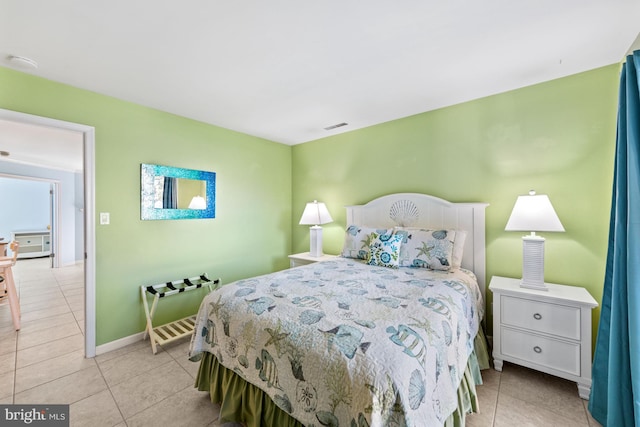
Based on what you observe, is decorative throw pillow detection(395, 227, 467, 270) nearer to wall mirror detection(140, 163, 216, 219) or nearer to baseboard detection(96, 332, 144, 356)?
wall mirror detection(140, 163, 216, 219)

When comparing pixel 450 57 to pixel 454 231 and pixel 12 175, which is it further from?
pixel 12 175

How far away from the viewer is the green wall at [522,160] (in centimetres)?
203

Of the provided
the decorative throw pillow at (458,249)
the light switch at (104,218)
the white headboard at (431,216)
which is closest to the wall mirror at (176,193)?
the light switch at (104,218)

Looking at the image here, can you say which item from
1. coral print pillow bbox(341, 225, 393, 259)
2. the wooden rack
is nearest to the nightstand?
coral print pillow bbox(341, 225, 393, 259)

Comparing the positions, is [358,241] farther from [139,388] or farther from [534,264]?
[139,388]

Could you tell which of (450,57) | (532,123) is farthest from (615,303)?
(450,57)

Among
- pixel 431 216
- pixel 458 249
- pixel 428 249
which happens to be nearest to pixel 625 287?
pixel 458 249

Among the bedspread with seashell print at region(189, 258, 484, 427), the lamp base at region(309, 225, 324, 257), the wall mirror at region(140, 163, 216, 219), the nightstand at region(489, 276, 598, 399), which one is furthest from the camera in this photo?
the lamp base at region(309, 225, 324, 257)

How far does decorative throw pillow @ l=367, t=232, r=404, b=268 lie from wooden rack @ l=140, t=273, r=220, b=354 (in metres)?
1.87

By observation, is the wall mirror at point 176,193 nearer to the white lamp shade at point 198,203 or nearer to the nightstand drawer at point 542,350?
the white lamp shade at point 198,203

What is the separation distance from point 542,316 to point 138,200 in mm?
3704

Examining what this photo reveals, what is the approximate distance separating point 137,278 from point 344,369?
8.34 feet

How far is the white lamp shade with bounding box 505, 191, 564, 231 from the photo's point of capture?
1922 mm

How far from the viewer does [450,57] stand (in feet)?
6.09
